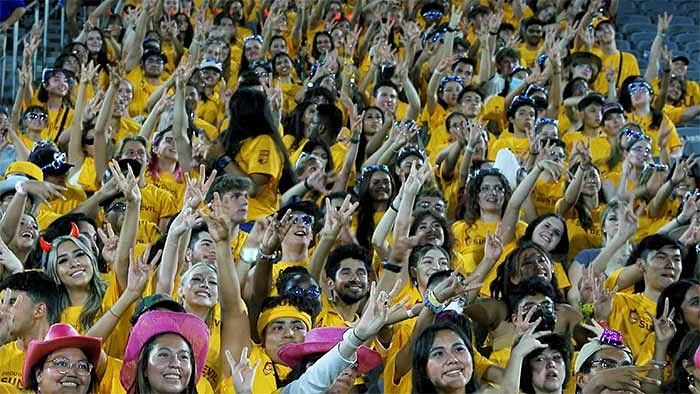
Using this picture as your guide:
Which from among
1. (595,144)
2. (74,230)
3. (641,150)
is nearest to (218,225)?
(74,230)

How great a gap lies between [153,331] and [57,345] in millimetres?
358

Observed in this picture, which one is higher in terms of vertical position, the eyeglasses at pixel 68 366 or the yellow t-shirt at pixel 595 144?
the yellow t-shirt at pixel 595 144

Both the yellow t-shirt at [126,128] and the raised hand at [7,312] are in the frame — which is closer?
the raised hand at [7,312]

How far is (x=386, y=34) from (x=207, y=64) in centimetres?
203

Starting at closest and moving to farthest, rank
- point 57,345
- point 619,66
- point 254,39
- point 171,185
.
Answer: point 57,345 < point 171,185 < point 254,39 < point 619,66

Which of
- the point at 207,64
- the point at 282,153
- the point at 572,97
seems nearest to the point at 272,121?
the point at 282,153

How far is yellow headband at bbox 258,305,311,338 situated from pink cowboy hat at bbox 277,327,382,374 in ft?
1.28

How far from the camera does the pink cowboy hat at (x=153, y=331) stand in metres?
5.23

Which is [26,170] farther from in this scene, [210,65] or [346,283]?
[210,65]

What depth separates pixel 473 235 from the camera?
8.43 m

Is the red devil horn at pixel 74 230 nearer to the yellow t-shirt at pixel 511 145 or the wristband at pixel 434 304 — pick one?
the wristband at pixel 434 304

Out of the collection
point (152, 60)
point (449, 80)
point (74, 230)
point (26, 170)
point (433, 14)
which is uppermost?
point (433, 14)

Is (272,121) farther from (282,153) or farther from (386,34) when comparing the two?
(386,34)

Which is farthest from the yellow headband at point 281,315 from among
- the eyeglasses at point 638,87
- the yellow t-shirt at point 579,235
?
the eyeglasses at point 638,87
